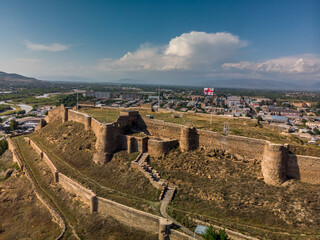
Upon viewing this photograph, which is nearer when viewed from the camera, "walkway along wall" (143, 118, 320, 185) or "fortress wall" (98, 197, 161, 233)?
"fortress wall" (98, 197, 161, 233)

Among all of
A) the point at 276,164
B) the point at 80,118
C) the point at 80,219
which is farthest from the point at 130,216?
the point at 80,118

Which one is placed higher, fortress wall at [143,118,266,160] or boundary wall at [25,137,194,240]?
fortress wall at [143,118,266,160]

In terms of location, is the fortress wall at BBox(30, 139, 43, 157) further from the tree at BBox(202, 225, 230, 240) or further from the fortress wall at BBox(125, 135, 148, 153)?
the tree at BBox(202, 225, 230, 240)

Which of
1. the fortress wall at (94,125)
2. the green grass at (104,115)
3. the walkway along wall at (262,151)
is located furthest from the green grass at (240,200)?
the green grass at (104,115)

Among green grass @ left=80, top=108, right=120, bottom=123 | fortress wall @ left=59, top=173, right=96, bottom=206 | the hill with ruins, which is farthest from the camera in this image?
green grass @ left=80, top=108, right=120, bottom=123

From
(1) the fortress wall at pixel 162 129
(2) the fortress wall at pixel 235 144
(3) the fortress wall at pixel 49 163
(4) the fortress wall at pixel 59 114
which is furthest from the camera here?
(4) the fortress wall at pixel 59 114

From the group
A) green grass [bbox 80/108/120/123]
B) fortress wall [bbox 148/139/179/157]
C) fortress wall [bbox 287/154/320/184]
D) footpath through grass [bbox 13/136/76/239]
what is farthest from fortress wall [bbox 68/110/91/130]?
fortress wall [bbox 287/154/320/184]

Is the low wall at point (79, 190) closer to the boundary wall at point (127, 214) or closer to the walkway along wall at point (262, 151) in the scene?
the boundary wall at point (127, 214)

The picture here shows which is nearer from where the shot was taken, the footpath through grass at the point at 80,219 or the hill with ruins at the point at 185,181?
the hill with ruins at the point at 185,181

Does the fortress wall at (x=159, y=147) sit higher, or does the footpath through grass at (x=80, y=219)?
the fortress wall at (x=159, y=147)

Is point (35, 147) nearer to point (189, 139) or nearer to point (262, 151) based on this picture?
point (189, 139)
